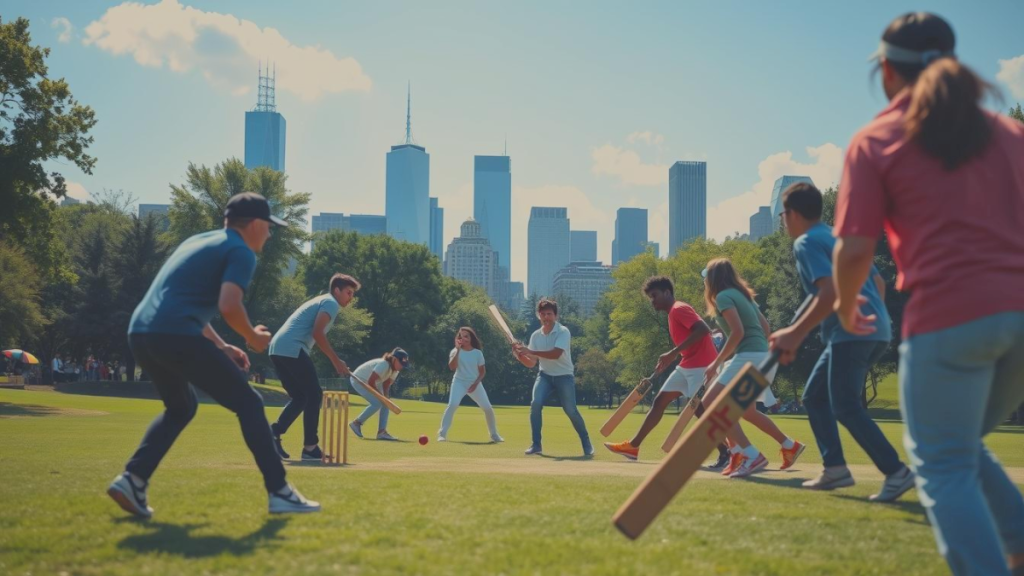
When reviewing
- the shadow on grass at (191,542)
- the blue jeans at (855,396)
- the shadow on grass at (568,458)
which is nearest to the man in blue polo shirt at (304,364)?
the shadow on grass at (568,458)

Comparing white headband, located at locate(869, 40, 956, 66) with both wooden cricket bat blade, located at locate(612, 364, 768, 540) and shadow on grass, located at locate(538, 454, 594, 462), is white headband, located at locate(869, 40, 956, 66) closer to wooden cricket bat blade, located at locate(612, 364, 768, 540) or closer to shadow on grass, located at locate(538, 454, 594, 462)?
wooden cricket bat blade, located at locate(612, 364, 768, 540)

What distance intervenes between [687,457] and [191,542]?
2.89 metres

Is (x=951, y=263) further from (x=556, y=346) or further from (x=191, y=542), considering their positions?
(x=556, y=346)

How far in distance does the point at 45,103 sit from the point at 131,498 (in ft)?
105

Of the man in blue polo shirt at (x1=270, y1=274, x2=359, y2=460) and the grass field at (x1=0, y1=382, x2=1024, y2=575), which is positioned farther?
the man in blue polo shirt at (x1=270, y1=274, x2=359, y2=460)

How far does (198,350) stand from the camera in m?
6.27

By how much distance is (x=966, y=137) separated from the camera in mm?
3682

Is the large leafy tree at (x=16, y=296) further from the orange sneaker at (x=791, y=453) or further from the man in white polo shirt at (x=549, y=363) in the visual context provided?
the orange sneaker at (x=791, y=453)

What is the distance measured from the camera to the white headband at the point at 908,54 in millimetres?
3984

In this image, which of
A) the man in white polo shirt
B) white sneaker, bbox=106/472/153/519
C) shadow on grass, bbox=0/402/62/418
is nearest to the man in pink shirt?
white sneaker, bbox=106/472/153/519

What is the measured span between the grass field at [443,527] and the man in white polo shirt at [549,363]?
4415 mm

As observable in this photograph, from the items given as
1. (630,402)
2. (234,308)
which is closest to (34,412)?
(630,402)

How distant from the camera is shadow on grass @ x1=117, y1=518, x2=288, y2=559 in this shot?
4980mm

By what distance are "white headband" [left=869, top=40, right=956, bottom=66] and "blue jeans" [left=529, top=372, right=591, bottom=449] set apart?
10.2 metres
